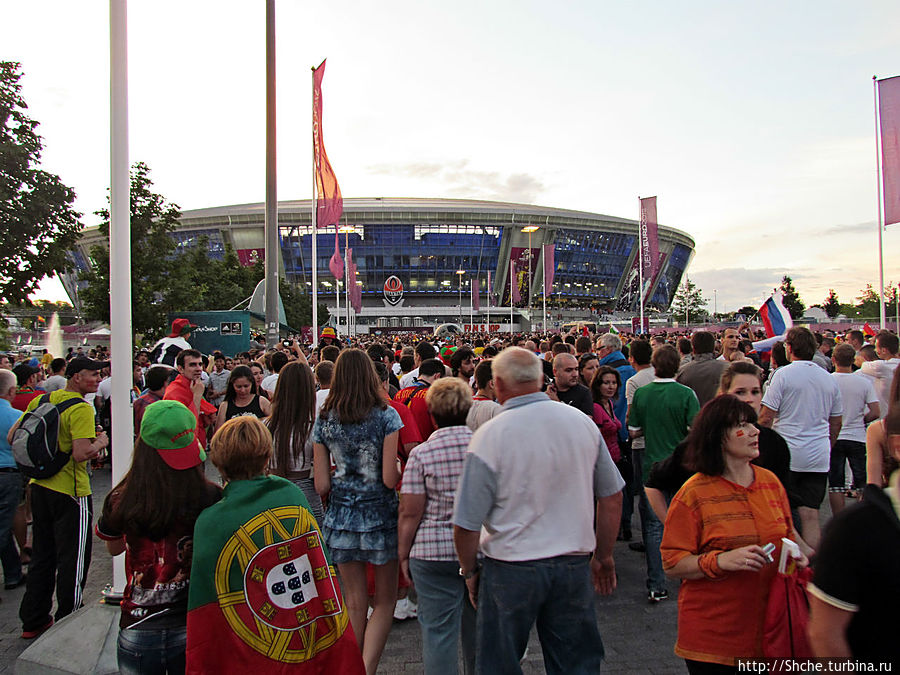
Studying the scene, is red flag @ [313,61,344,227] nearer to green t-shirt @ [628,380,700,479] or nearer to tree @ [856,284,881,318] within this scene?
green t-shirt @ [628,380,700,479]

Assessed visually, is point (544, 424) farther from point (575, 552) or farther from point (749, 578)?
point (749, 578)

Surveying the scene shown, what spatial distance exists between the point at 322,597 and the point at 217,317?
18288 millimetres

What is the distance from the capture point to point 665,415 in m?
4.74

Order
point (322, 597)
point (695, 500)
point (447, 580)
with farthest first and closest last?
point (447, 580) → point (695, 500) → point (322, 597)

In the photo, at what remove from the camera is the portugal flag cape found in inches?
85.1

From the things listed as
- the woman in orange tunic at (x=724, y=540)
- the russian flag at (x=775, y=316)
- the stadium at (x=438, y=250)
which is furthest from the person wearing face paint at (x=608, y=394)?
the stadium at (x=438, y=250)

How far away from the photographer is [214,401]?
1003 centimetres

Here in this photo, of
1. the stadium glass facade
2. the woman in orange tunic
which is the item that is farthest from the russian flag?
the stadium glass facade

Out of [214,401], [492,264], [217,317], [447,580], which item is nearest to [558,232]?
[492,264]

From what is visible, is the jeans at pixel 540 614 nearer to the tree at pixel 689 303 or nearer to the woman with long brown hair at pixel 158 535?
the woman with long brown hair at pixel 158 535

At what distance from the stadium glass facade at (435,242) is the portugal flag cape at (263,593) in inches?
3111

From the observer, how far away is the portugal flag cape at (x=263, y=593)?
2.16 meters

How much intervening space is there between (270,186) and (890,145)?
1420cm

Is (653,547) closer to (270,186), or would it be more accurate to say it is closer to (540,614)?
(540,614)
